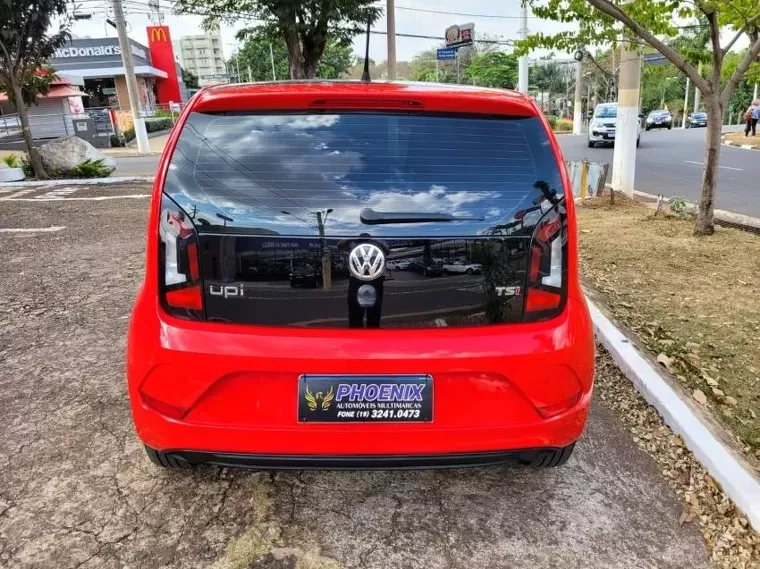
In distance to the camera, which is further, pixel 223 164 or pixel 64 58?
pixel 64 58

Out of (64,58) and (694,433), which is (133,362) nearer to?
(694,433)

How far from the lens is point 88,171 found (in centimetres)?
1300

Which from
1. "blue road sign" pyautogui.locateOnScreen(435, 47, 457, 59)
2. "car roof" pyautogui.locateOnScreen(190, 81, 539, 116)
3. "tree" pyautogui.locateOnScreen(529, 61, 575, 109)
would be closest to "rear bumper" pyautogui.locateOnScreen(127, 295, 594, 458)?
"car roof" pyautogui.locateOnScreen(190, 81, 539, 116)

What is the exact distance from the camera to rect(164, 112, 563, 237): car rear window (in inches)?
75.2

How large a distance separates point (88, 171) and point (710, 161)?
12149mm

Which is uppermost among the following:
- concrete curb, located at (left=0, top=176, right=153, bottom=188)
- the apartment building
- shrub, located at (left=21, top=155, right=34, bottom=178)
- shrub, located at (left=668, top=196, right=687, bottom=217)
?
the apartment building

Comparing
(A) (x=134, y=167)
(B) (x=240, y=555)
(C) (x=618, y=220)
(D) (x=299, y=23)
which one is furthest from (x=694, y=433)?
(A) (x=134, y=167)

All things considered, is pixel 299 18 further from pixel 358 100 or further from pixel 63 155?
pixel 358 100

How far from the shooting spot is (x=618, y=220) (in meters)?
7.51

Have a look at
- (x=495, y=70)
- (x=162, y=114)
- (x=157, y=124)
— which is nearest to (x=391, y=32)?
(x=157, y=124)

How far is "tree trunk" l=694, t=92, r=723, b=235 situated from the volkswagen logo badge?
5.45m

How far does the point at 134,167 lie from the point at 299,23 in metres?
7.76

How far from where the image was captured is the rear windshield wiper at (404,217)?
1902mm

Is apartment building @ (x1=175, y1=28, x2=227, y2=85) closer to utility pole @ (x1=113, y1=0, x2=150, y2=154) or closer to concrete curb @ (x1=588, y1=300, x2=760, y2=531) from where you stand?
utility pole @ (x1=113, y1=0, x2=150, y2=154)
